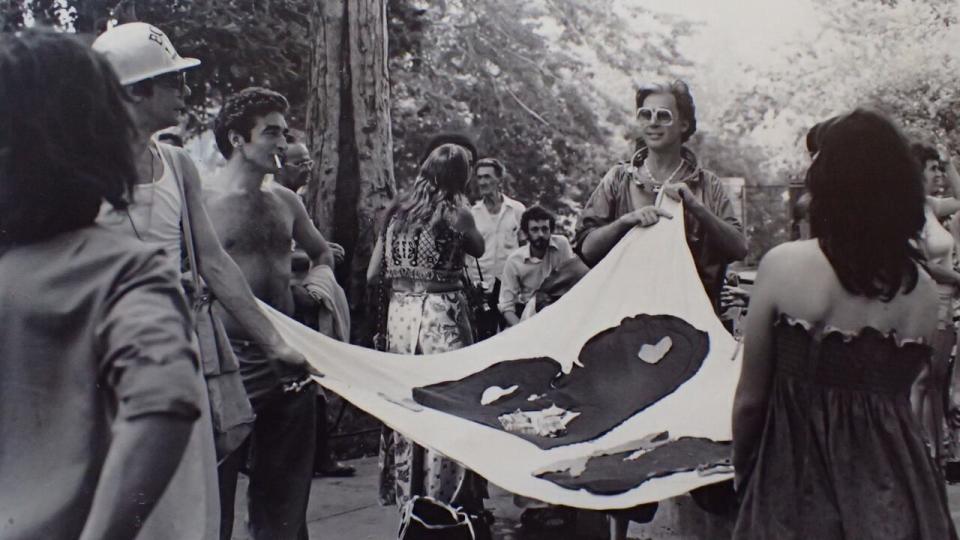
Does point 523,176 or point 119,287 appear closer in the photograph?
point 119,287

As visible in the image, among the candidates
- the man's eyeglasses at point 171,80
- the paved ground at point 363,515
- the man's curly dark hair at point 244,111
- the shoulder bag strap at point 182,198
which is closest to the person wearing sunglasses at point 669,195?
the paved ground at point 363,515

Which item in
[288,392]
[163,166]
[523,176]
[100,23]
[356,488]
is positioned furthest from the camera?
[523,176]

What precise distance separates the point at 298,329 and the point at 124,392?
3.37 meters

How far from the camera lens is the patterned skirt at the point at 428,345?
20.8ft

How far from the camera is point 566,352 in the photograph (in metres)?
5.96

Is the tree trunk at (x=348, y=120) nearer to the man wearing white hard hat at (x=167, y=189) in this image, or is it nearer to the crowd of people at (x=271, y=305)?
the crowd of people at (x=271, y=305)

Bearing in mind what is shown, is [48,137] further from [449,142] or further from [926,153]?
[926,153]

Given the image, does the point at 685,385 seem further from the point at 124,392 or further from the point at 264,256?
the point at 124,392

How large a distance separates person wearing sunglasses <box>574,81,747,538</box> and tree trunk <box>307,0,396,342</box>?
12.3 ft

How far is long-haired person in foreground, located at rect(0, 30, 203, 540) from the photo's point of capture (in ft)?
5.85

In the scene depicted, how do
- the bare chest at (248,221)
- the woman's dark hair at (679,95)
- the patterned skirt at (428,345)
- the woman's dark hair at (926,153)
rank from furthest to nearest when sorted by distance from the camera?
the woman's dark hair at (926,153) → the patterned skirt at (428,345) → the woman's dark hair at (679,95) → the bare chest at (248,221)

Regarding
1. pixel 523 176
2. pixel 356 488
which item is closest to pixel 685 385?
pixel 356 488

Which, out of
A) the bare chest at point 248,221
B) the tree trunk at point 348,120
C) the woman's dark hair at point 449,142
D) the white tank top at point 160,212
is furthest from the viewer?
the tree trunk at point 348,120

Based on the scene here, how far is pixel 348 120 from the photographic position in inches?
383
